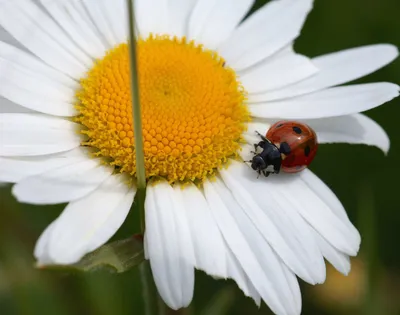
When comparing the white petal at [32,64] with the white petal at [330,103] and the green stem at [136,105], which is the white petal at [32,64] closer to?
the green stem at [136,105]

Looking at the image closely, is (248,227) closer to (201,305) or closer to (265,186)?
(265,186)

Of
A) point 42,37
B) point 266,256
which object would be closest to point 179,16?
point 42,37

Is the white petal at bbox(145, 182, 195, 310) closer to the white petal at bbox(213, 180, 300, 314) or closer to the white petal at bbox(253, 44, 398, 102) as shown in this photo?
the white petal at bbox(213, 180, 300, 314)

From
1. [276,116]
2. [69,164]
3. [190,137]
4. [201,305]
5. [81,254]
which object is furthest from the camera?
[201,305]

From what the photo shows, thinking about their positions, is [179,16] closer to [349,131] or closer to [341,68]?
[341,68]

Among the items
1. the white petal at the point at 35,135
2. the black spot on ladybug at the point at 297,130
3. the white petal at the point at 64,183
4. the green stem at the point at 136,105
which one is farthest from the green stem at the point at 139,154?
the black spot on ladybug at the point at 297,130

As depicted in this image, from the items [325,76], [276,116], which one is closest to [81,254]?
[276,116]
